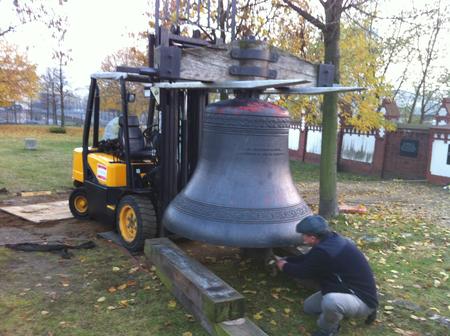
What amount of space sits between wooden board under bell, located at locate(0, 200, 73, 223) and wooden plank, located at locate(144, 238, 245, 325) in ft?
11.4

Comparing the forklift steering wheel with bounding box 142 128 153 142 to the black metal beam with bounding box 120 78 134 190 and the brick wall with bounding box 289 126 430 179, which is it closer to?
the black metal beam with bounding box 120 78 134 190

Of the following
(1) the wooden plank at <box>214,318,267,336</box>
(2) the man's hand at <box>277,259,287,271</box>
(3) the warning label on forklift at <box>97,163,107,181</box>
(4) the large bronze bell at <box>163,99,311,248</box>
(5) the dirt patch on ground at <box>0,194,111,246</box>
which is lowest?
(5) the dirt patch on ground at <box>0,194,111,246</box>

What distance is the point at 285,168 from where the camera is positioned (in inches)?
149

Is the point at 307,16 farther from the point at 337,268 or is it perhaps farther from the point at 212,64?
the point at 337,268

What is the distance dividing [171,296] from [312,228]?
1.80 m

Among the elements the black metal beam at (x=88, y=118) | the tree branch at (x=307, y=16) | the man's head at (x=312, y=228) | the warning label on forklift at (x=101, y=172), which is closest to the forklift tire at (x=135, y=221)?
the warning label on forklift at (x=101, y=172)

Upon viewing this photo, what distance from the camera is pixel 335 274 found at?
365 cm

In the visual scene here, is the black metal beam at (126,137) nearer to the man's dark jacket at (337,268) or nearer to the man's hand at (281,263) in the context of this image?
the man's hand at (281,263)

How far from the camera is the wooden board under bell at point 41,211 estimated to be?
7430mm

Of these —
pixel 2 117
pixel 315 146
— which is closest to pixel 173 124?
pixel 315 146

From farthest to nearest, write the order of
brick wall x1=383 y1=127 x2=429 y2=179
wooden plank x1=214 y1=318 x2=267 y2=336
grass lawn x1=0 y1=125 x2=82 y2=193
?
1. brick wall x1=383 y1=127 x2=429 y2=179
2. grass lawn x1=0 y1=125 x2=82 y2=193
3. wooden plank x1=214 y1=318 x2=267 y2=336

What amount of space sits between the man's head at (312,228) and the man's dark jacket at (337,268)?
10 centimetres

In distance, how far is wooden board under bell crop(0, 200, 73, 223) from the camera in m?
7.43

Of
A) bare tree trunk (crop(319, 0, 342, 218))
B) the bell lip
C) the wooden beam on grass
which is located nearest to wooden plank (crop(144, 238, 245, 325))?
the wooden beam on grass
